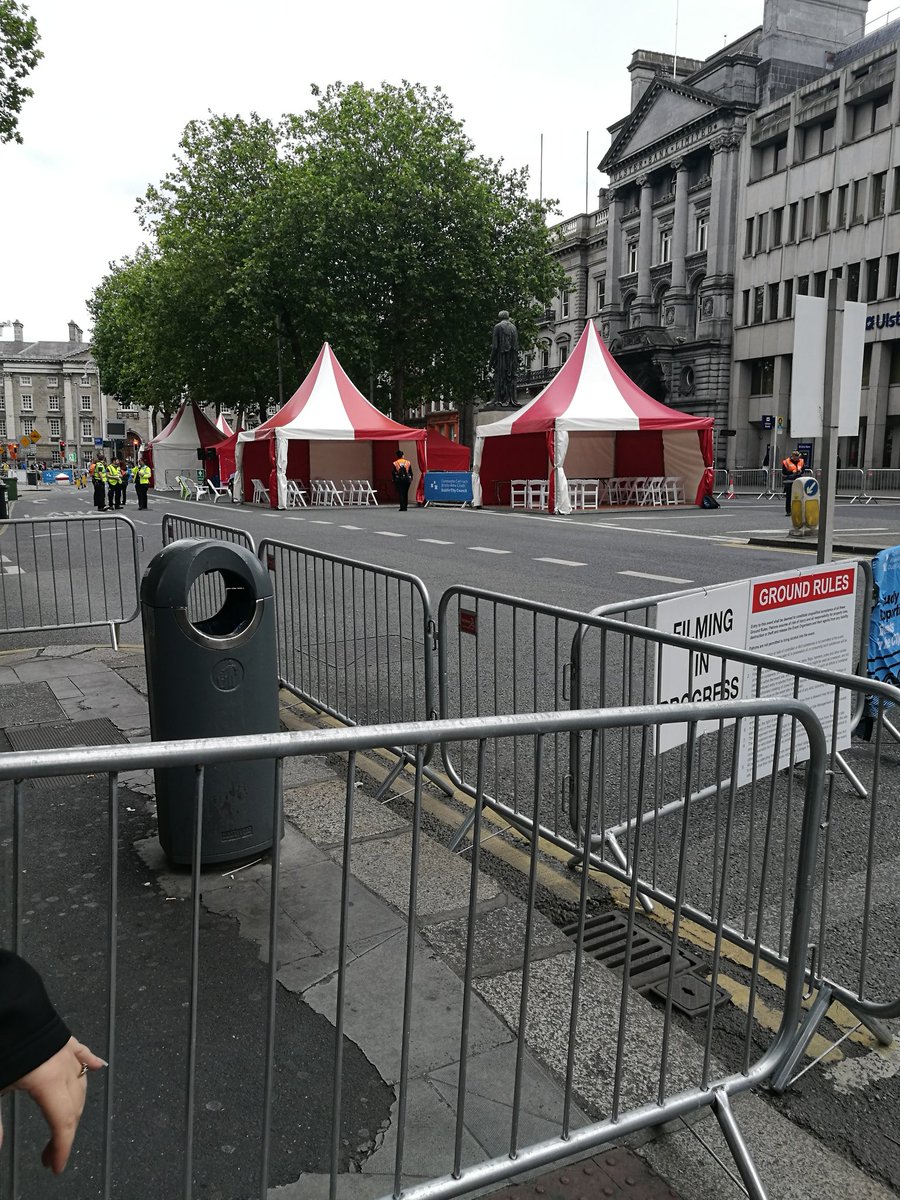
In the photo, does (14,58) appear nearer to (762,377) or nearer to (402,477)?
(402,477)

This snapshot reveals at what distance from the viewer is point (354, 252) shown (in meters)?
40.3

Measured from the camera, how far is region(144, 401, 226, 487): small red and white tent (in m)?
51.2

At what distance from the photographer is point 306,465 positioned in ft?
117

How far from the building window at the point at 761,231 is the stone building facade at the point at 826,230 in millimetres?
51

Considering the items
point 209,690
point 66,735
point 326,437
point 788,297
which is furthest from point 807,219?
point 209,690

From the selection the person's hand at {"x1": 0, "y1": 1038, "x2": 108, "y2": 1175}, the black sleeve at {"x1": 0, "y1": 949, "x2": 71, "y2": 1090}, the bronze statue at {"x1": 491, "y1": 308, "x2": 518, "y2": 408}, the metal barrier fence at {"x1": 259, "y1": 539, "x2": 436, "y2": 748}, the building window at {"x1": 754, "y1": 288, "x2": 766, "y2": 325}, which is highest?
the building window at {"x1": 754, "y1": 288, "x2": 766, "y2": 325}

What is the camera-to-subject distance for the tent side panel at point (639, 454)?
105 ft

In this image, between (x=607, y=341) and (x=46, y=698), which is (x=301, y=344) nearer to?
(x=607, y=341)

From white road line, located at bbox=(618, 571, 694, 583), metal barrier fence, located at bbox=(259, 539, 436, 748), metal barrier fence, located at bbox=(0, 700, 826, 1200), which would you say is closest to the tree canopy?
white road line, located at bbox=(618, 571, 694, 583)

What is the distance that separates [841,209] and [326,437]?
30.9m

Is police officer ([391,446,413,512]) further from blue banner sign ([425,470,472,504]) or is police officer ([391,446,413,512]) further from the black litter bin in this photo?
the black litter bin

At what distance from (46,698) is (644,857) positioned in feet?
13.9

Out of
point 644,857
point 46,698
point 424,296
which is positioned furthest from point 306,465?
point 644,857

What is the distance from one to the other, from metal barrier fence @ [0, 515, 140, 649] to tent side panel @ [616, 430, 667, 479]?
19.9 metres
